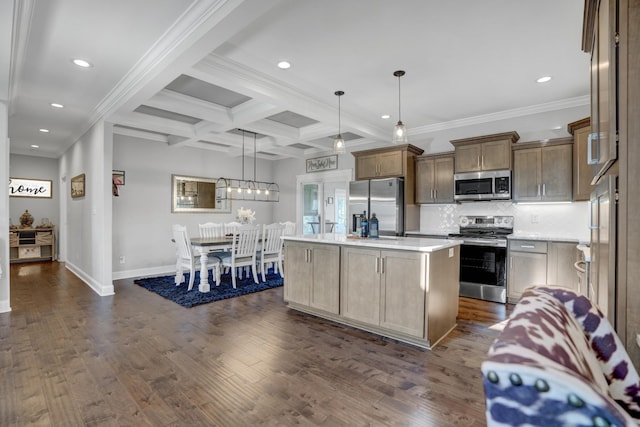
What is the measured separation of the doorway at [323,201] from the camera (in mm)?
6926

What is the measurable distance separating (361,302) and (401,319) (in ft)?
1.42

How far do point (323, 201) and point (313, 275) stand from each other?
3.73m

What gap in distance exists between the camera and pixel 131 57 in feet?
9.88

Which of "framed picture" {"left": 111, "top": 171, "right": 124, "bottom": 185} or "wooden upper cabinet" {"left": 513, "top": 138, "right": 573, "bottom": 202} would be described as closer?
"wooden upper cabinet" {"left": 513, "top": 138, "right": 573, "bottom": 202}

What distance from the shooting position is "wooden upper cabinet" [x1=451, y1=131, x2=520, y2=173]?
14.3 feet

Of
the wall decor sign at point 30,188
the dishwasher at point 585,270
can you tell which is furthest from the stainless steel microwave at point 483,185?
the wall decor sign at point 30,188

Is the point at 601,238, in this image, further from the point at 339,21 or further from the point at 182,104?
the point at 182,104

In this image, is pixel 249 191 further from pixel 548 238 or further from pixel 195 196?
pixel 548 238

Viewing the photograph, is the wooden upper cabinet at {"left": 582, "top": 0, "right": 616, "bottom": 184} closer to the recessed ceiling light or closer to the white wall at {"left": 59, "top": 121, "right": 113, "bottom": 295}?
the recessed ceiling light

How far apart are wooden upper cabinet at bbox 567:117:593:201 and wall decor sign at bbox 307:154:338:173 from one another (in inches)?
156

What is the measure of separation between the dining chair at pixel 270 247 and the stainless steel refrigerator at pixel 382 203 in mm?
1286

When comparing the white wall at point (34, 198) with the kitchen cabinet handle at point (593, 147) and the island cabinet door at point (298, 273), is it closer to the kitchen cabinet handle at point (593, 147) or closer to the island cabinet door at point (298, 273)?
the island cabinet door at point (298, 273)

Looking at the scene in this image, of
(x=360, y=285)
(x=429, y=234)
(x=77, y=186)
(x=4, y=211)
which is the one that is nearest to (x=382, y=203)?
(x=429, y=234)

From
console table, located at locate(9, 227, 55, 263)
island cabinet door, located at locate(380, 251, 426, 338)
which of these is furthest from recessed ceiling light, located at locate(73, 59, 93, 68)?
console table, located at locate(9, 227, 55, 263)
